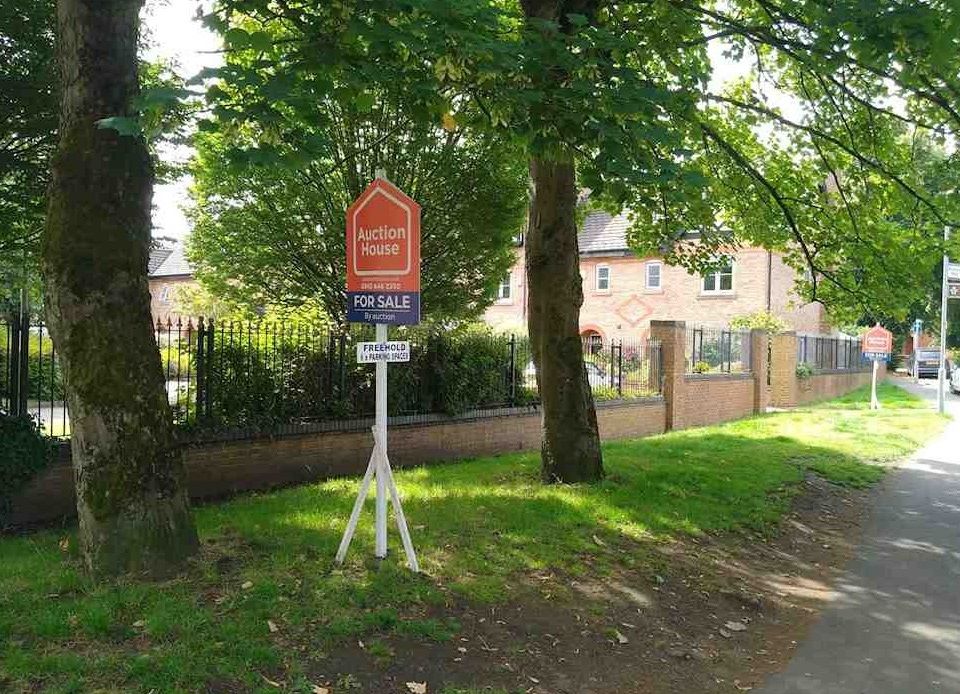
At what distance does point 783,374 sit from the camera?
1034 inches

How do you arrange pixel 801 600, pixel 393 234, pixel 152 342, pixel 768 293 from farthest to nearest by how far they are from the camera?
pixel 768 293 → pixel 801 600 → pixel 393 234 → pixel 152 342

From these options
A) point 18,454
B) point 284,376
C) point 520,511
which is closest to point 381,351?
point 520,511

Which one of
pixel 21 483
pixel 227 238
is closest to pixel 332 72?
pixel 21 483

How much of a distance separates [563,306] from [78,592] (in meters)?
5.90

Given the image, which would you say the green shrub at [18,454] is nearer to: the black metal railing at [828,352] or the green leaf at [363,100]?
the green leaf at [363,100]

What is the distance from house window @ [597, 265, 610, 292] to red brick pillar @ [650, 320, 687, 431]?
19.2m

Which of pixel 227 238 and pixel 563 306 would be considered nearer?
pixel 563 306

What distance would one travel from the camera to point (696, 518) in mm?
8484

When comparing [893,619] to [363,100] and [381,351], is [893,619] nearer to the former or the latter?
[381,351]

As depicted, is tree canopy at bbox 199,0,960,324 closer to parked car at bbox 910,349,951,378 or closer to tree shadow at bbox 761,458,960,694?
tree shadow at bbox 761,458,960,694

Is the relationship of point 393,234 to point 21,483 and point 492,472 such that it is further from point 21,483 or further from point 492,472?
point 492,472

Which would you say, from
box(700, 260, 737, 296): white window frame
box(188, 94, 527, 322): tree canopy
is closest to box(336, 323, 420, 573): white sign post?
box(188, 94, 527, 322): tree canopy

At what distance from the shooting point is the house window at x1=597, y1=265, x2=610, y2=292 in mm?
37438

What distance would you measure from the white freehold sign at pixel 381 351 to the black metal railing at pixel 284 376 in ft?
6.36
